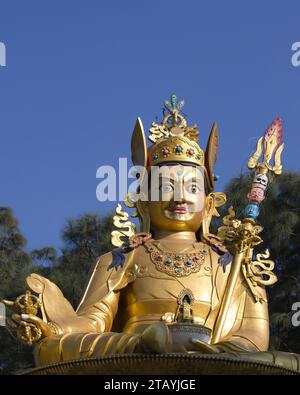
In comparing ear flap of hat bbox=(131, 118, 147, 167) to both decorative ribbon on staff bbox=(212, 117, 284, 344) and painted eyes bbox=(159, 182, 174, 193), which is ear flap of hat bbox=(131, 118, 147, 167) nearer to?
painted eyes bbox=(159, 182, 174, 193)

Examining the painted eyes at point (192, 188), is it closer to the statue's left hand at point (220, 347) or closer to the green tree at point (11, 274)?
the statue's left hand at point (220, 347)

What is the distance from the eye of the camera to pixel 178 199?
898 cm

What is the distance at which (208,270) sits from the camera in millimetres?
8734

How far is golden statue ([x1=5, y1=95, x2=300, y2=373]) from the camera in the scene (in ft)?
25.3

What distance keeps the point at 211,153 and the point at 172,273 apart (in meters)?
1.37

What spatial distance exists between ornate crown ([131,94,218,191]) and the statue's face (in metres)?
0.13

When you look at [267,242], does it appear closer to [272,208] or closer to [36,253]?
[272,208]

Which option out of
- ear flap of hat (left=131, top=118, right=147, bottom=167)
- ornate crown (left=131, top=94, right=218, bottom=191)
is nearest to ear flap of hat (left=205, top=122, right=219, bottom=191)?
ornate crown (left=131, top=94, right=218, bottom=191)

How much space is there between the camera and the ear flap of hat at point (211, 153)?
939 centimetres

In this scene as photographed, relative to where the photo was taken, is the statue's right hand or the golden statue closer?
the statue's right hand

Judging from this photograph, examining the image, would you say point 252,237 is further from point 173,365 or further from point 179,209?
point 173,365

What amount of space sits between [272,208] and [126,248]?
5304 millimetres

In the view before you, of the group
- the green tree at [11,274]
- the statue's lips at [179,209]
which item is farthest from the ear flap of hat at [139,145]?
the green tree at [11,274]
